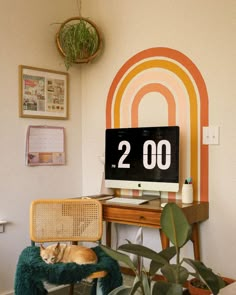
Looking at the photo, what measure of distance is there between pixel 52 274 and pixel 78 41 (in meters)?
1.84

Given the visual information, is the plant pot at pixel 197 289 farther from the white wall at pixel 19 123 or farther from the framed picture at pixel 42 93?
the framed picture at pixel 42 93

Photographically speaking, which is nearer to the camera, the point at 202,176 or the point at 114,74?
the point at 202,176

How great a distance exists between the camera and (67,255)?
218 centimetres

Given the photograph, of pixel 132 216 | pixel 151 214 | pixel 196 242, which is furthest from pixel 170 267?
pixel 196 242

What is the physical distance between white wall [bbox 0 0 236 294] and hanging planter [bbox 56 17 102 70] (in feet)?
0.37

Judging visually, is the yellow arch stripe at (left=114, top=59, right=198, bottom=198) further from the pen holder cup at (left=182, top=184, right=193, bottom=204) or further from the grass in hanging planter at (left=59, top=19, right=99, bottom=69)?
the grass in hanging planter at (left=59, top=19, right=99, bottom=69)

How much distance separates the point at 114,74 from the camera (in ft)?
10.4

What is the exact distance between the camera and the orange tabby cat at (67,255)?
2121 mm

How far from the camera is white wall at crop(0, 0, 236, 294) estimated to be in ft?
8.38

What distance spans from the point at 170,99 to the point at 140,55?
1.50 ft

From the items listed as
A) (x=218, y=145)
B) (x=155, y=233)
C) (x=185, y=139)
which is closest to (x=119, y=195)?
(x=155, y=233)

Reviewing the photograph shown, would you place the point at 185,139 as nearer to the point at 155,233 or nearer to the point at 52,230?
the point at 155,233

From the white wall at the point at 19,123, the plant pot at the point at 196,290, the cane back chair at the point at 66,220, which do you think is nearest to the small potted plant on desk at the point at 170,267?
the plant pot at the point at 196,290

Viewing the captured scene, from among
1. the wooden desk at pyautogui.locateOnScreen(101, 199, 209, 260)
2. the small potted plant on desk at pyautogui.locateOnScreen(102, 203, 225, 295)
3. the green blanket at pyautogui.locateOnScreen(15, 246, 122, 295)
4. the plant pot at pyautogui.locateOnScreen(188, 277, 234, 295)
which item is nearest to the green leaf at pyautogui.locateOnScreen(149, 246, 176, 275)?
the small potted plant on desk at pyautogui.locateOnScreen(102, 203, 225, 295)
